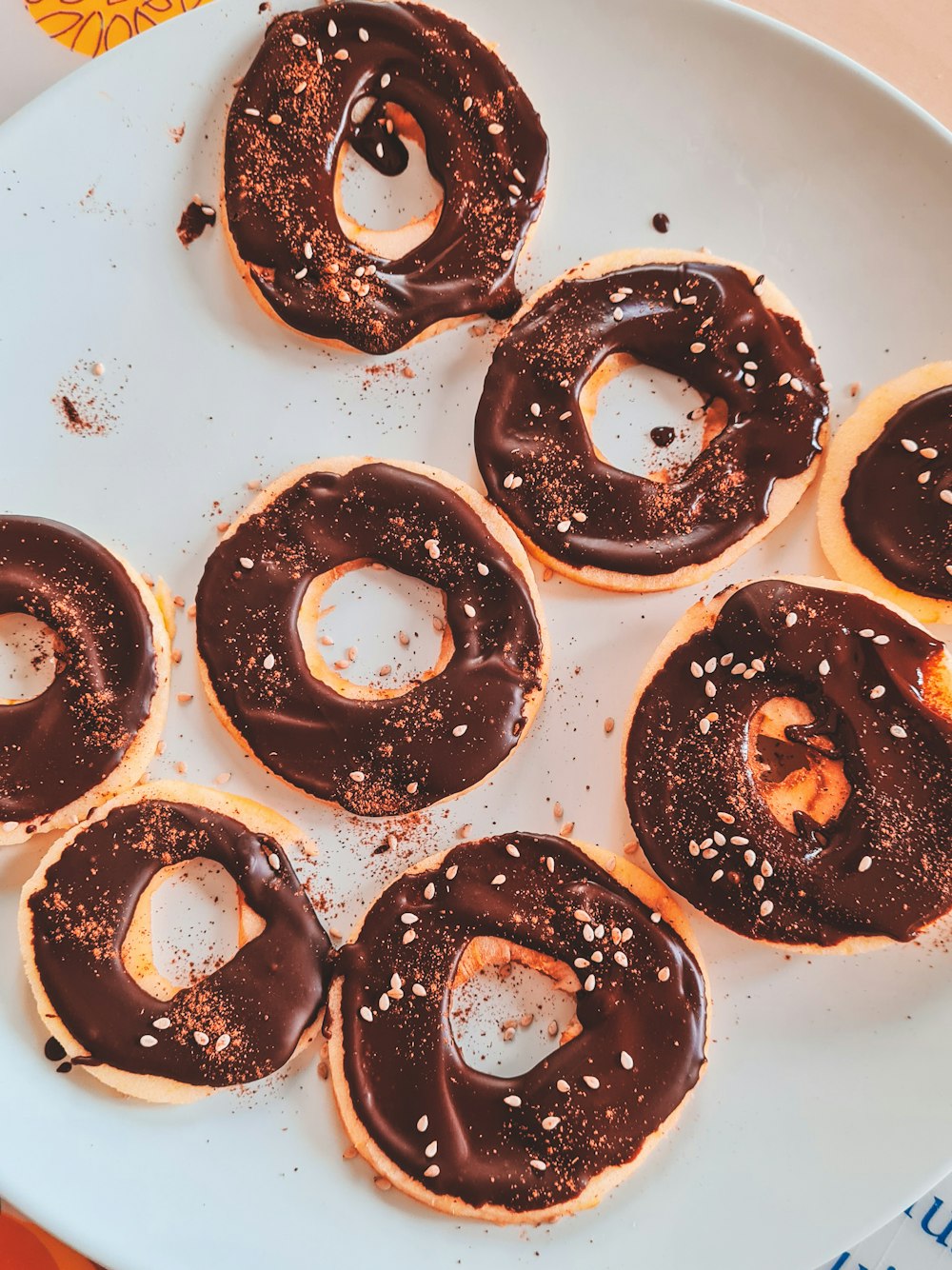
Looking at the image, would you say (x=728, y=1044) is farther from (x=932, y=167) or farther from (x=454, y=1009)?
(x=932, y=167)

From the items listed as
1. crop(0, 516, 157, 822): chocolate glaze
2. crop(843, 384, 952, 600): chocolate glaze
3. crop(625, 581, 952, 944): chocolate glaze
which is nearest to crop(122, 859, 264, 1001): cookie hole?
crop(0, 516, 157, 822): chocolate glaze

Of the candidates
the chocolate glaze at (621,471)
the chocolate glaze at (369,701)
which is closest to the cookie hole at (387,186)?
the chocolate glaze at (621,471)

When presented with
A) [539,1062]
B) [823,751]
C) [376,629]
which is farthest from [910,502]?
[539,1062]

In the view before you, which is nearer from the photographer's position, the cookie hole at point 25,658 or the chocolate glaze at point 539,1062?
the chocolate glaze at point 539,1062

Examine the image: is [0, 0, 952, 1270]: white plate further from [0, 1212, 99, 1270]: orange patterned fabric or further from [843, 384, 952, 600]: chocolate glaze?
[0, 1212, 99, 1270]: orange patterned fabric

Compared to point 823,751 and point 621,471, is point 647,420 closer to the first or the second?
point 621,471

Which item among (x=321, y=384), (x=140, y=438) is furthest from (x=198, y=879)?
(x=321, y=384)

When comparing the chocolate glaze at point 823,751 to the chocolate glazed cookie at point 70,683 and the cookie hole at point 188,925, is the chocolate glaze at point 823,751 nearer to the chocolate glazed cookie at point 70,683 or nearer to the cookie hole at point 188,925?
the cookie hole at point 188,925
